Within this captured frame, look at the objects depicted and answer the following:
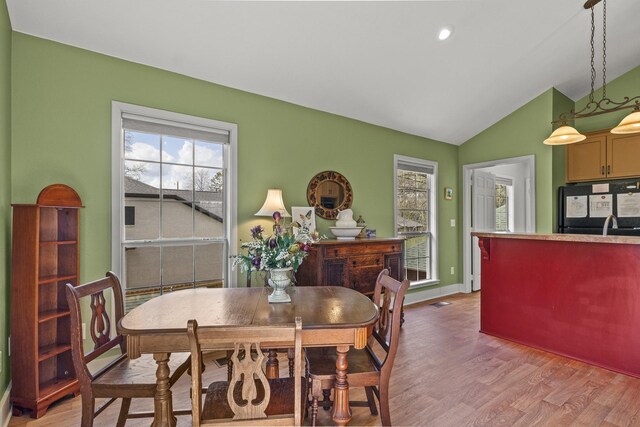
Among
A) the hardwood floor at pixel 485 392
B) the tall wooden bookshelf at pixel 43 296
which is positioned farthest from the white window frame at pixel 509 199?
the tall wooden bookshelf at pixel 43 296

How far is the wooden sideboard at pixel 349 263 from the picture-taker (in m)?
3.35

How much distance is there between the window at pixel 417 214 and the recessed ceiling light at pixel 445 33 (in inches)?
72.4

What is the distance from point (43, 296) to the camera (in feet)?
7.66

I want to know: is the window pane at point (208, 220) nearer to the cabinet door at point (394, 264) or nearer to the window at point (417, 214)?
the cabinet door at point (394, 264)

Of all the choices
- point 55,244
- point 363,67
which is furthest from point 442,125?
point 55,244

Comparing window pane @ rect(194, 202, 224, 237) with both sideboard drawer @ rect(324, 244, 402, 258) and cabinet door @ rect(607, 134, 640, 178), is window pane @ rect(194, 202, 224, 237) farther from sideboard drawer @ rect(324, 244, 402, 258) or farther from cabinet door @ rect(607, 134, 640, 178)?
cabinet door @ rect(607, 134, 640, 178)

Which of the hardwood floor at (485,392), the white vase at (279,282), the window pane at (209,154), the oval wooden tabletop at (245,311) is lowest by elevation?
the hardwood floor at (485,392)

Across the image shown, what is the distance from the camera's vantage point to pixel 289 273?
203cm

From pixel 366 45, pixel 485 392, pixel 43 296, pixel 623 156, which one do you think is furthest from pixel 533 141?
pixel 43 296

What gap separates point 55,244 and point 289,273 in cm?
164

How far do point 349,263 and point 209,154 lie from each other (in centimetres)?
179

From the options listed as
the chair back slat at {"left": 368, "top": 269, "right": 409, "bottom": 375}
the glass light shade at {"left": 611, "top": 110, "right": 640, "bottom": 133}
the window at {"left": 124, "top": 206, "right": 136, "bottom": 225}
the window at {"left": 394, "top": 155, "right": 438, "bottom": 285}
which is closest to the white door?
the window at {"left": 394, "top": 155, "right": 438, "bottom": 285}

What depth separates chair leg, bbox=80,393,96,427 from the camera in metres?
1.56

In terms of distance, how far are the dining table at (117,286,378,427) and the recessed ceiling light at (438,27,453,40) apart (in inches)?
104
